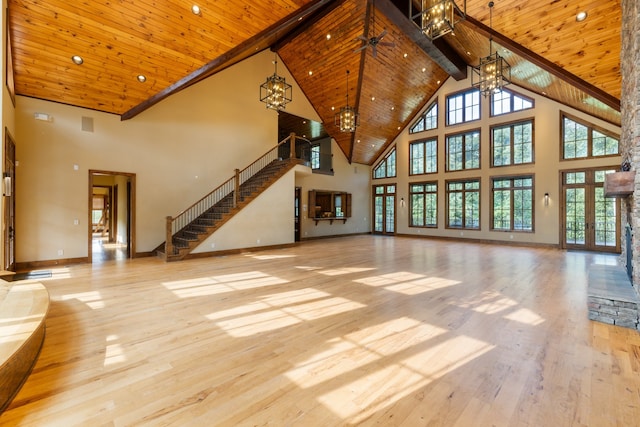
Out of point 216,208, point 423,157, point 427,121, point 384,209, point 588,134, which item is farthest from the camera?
point 384,209

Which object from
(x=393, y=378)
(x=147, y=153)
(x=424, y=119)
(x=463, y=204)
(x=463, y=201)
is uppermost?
(x=424, y=119)

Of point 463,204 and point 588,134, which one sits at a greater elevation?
point 588,134

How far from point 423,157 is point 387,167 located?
2.00 meters

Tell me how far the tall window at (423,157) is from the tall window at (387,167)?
948 mm

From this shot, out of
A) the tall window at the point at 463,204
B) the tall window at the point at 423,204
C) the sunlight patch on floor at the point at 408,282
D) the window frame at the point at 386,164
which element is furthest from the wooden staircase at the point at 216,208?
the tall window at the point at 463,204

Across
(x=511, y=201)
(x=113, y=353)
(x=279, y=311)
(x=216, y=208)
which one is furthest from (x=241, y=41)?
(x=511, y=201)

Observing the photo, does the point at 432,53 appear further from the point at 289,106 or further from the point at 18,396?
the point at 18,396

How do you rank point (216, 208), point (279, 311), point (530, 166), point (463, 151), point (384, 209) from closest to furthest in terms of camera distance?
1. point (279, 311)
2. point (216, 208)
3. point (530, 166)
4. point (463, 151)
5. point (384, 209)

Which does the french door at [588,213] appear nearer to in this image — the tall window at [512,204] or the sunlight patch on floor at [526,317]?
the tall window at [512,204]

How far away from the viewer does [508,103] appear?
35.8 ft

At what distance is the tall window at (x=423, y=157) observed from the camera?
43.2 ft

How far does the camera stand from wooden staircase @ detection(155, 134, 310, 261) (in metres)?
7.60

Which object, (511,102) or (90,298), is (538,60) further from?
(90,298)

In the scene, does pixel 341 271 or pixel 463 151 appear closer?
pixel 341 271
